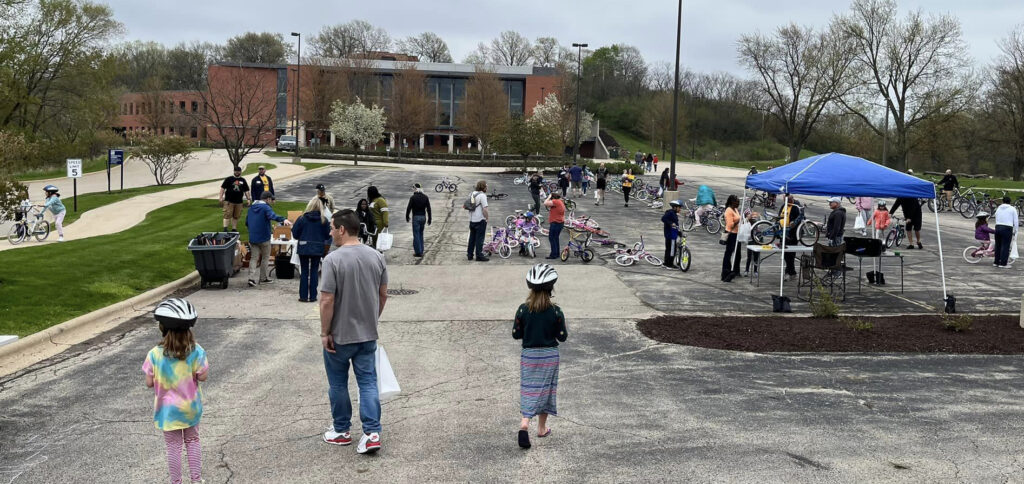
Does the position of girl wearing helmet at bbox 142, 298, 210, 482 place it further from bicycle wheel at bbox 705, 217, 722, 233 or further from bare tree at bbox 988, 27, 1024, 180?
bare tree at bbox 988, 27, 1024, 180

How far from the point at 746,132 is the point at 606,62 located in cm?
3847

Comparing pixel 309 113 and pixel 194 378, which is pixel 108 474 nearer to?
pixel 194 378

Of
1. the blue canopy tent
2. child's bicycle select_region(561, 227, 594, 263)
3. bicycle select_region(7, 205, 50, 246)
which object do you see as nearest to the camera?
the blue canopy tent

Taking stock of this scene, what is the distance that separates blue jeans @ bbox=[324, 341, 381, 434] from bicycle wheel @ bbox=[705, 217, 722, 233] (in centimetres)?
2048

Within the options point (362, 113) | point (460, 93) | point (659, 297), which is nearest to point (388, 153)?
point (362, 113)

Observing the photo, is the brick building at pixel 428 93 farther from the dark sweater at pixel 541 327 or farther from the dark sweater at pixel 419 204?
the dark sweater at pixel 541 327

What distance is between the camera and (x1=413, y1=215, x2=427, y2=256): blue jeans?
19.1 metres

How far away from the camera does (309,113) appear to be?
87.3m

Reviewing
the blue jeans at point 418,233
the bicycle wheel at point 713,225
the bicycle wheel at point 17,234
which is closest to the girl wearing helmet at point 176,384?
the blue jeans at point 418,233

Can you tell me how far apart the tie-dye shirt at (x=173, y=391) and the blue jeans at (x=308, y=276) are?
7.82 m

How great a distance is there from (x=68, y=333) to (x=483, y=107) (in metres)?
69.5

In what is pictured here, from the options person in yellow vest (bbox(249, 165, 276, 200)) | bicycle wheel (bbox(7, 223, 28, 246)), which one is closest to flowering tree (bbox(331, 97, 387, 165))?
bicycle wheel (bbox(7, 223, 28, 246))

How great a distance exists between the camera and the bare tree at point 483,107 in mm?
78500

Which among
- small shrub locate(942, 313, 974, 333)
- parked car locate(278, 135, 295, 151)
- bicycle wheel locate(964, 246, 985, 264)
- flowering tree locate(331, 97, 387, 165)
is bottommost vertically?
small shrub locate(942, 313, 974, 333)
